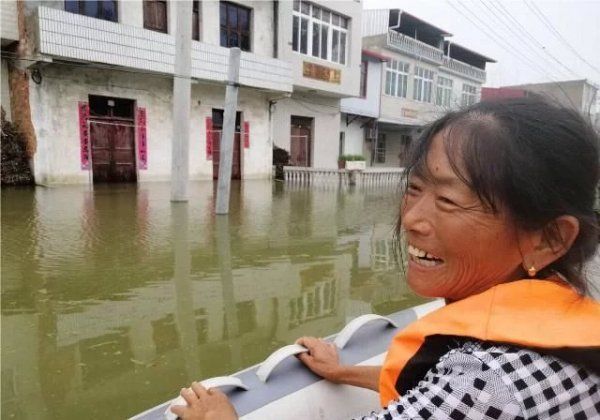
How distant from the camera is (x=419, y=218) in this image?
98 centimetres

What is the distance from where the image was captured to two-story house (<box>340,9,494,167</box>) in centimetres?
1952

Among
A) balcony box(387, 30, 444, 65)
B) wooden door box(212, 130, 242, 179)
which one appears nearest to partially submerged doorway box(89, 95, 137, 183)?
wooden door box(212, 130, 242, 179)

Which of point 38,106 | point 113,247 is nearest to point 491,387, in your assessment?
Answer: point 113,247

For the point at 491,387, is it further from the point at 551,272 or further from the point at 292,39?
the point at 292,39

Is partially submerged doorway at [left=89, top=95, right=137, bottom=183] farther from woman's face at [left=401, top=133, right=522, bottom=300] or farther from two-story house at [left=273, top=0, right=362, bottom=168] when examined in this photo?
woman's face at [left=401, top=133, right=522, bottom=300]

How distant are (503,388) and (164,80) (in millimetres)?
12699

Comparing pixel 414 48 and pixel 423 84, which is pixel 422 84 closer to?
pixel 423 84

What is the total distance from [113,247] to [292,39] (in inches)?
448

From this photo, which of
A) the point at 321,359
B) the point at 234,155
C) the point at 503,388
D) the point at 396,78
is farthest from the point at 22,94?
the point at 396,78

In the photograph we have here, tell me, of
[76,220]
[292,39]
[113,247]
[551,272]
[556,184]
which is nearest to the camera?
[556,184]

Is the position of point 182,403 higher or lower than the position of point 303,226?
higher

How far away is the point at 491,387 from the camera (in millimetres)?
744

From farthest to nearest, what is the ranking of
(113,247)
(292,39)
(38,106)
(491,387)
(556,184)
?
(292,39), (38,106), (113,247), (556,184), (491,387)

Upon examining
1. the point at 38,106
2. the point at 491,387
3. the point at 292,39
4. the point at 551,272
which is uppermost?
the point at 292,39
